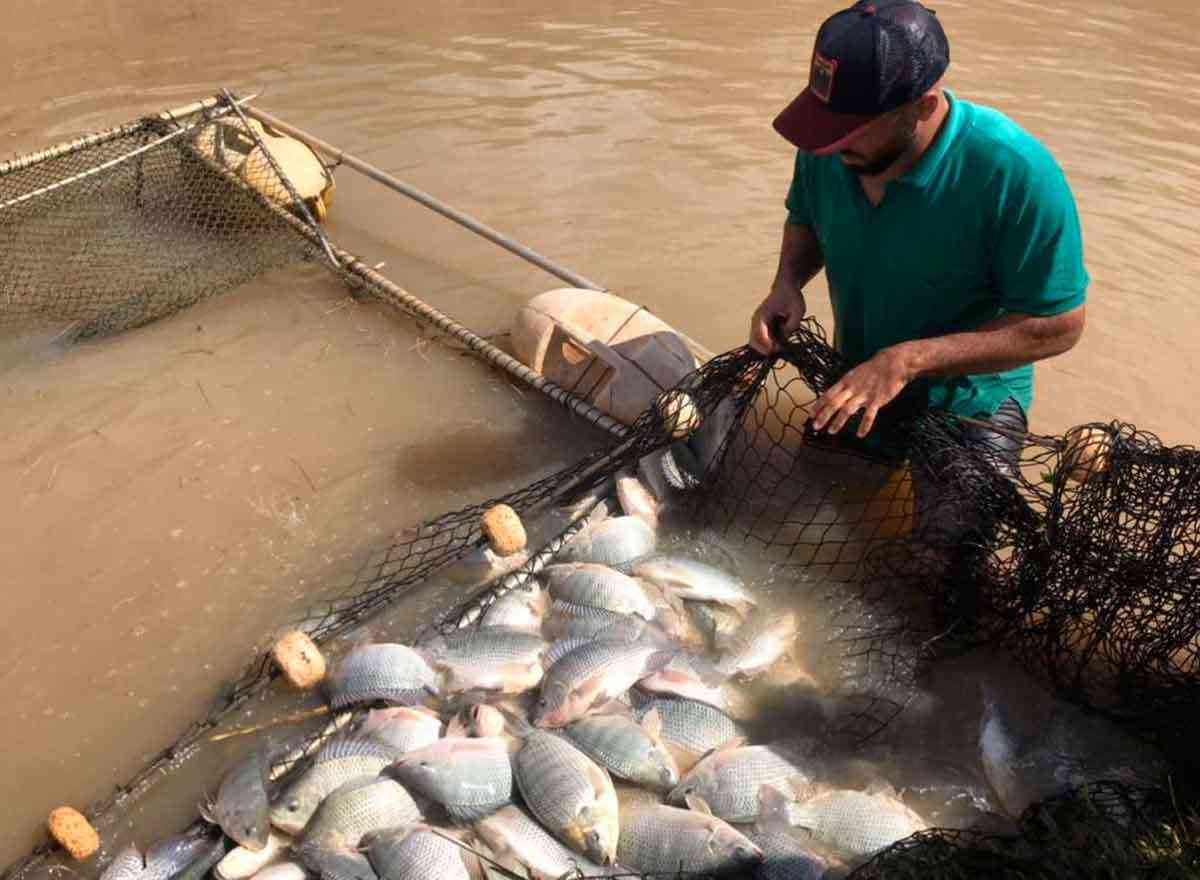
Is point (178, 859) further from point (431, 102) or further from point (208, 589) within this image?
point (431, 102)

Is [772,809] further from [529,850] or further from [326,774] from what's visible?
[326,774]

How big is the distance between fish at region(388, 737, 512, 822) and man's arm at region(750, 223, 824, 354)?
1.85 metres

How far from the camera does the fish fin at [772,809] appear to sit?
310 centimetres

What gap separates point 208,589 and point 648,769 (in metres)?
2.15

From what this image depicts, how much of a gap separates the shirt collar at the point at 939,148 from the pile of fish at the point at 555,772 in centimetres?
174

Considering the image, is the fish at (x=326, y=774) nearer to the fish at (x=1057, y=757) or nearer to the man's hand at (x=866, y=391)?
the man's hand at (x=866, y=391)

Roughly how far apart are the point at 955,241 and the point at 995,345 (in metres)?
0.40

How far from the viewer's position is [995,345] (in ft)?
11.1

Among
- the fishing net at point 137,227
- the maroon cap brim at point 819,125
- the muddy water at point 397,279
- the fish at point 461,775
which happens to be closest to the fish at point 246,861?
the fish at point 461,775

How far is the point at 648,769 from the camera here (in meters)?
3.20

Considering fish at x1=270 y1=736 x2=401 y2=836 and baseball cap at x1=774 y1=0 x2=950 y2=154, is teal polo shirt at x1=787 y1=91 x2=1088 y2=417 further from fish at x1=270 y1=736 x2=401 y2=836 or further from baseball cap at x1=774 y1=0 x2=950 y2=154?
fish at x1=270 y1=736 x2=401 y2=836

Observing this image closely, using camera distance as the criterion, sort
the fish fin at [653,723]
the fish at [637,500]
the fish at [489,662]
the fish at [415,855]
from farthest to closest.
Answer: the fish at [637,500] → the fish at [489,662] → the fish fin at [653,723] → the fish at [415,855]

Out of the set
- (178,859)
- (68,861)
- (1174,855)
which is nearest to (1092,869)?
(1174,855)

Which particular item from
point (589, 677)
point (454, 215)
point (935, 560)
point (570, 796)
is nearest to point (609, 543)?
point (589, 677)
